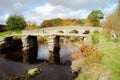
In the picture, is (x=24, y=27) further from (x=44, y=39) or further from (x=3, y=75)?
(x=3, y=75)

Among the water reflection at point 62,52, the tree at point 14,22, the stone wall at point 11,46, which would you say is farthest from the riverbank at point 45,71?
the tree at point 14,22

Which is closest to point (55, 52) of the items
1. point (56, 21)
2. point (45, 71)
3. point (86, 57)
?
point (45, 71)

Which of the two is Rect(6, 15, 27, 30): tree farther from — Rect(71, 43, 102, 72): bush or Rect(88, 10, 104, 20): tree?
Rect(71, 43, 102, 72): bush

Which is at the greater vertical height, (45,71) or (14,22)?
(14,22)

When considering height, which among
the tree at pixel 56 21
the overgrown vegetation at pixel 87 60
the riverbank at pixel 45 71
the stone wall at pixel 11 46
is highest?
the tree at pixel 56 21

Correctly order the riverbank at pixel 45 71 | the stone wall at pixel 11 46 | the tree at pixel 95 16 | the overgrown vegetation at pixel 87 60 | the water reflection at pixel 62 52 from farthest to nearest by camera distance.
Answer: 1. the tree at pixel 95 16
2. the stone wall at pixel 11 46
3. the water reflection at pixel 62 52
4. the riverbank at pixel 45 71
5. the overgrown vegetation at pixel 87 60

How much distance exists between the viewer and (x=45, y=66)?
47812 millimetres

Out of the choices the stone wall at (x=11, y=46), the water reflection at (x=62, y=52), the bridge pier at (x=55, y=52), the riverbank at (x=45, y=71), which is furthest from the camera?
the stone wall at (x=11, y=46)

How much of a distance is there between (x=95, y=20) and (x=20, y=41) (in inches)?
1874

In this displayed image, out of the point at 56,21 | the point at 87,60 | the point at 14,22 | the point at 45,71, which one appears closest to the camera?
the point at 87,60

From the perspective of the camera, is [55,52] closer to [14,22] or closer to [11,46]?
[11,46]

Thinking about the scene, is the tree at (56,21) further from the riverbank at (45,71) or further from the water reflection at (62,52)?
the riverbank at (45,71)

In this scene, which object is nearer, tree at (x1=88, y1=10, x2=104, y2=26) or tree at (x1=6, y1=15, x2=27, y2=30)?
tree at (x1=6, y1=15, x2=27, y2=30)

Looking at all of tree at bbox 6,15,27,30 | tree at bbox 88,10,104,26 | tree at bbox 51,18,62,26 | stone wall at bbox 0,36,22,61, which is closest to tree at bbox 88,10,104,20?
tree at bbox 88,10,104,26
